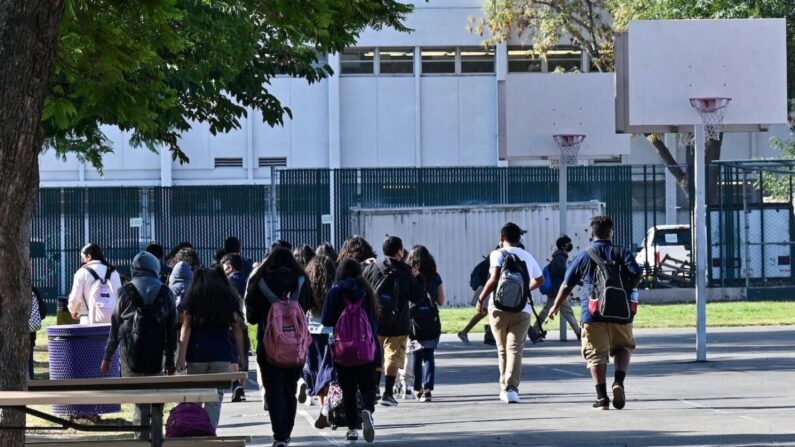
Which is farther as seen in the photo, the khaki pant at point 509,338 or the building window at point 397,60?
the building window at point 397,60

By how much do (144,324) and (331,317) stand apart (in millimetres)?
1603

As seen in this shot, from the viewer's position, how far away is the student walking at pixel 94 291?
1703cm

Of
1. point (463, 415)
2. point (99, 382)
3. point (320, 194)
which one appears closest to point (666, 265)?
point (320, 194)

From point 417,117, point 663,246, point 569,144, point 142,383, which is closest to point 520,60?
point 417,117

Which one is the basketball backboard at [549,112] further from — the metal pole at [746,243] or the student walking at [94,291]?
the student walking at [94,291]

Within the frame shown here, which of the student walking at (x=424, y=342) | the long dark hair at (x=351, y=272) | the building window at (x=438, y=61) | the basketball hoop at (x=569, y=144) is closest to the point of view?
the long dark hair at (x=351, y=272)

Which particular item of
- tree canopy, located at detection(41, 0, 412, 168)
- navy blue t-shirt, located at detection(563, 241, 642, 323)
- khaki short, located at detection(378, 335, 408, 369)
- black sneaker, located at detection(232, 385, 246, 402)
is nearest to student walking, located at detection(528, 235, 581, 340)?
tree canopy, located at detection(41, 0, 412, 168)

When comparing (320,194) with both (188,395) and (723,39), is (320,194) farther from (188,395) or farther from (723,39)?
(188,395)

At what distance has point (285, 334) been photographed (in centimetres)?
1235

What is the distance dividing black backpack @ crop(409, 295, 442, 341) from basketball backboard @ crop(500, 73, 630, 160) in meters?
11.6

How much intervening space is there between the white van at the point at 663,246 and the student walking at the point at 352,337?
22.1 meters

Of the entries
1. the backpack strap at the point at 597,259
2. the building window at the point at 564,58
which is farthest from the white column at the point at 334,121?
the backpack strap at the point at 597,259

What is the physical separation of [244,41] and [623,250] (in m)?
5.01

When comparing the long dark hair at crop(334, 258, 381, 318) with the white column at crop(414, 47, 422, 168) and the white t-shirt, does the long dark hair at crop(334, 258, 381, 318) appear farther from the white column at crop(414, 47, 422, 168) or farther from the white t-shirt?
the white column at crop(414, 47, 422, 168)
